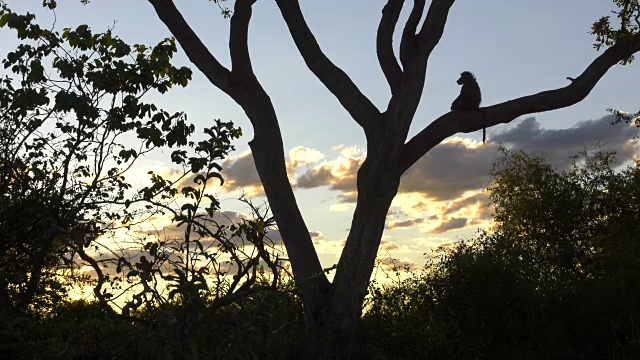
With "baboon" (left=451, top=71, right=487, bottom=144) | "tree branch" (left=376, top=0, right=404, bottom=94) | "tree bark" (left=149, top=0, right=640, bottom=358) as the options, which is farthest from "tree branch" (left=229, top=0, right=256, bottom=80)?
"baboon" (left=451, top=71, right=487, bottom=144)

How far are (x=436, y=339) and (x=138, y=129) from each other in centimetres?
520

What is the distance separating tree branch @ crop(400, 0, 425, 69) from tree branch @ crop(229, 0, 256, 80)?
2.37m

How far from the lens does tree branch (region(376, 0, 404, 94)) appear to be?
11070mm

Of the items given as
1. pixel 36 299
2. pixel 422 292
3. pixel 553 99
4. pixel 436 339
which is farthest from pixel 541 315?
pixel 36 299

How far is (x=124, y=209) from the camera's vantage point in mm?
9531

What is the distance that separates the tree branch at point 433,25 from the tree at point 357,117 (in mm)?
16

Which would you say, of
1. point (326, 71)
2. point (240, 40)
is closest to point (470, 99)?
point (326, 71)

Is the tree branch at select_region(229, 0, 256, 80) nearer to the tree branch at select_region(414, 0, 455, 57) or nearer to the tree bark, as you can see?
the tree bark

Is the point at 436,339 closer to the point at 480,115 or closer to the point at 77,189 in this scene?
the point at 480,115

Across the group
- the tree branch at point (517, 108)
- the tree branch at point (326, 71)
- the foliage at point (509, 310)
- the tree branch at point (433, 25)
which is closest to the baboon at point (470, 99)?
the tree branch at point (517, 108)

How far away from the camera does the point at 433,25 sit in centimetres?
1102

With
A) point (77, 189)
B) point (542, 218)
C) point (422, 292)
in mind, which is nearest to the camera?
point (77, 189)

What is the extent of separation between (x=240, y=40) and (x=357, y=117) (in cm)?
219

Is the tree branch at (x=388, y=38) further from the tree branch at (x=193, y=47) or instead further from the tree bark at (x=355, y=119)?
the tree branch at (x=193, y=47)
